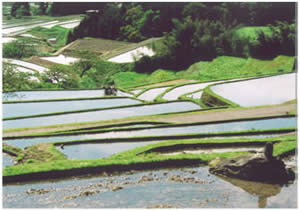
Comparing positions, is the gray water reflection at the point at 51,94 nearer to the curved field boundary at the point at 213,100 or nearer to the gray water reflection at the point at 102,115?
the gray water reflection at the point at 102,115

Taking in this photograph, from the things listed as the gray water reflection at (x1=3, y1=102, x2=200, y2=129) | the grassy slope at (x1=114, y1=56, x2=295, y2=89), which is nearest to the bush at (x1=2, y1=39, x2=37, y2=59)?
the grassy slope at (x1=114, y1=56, x2=295, y2=89)

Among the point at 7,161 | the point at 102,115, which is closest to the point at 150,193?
the point at 7,161

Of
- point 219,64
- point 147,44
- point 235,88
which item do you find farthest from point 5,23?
point 235,88

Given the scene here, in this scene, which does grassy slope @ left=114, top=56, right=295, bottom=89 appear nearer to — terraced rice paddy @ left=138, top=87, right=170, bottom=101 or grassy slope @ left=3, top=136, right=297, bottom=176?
terraced rice paddy @ left=138, top=87, right=170, bottom=101

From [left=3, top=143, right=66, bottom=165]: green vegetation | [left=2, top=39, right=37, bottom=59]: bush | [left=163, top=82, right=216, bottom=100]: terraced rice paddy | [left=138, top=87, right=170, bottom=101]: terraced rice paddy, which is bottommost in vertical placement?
[left=138, top=87, right=170, bottom=101]: terraced rice paddy

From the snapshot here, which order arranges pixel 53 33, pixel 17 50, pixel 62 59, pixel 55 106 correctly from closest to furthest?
pixel 55 106, pixel 62 59, pixel 17 50, pixel 53 33

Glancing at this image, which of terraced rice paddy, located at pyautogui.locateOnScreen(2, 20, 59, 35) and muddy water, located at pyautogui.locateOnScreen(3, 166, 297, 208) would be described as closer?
muddy water, located at pyautogui.locateOnScreen(3, 166, 297, 208)

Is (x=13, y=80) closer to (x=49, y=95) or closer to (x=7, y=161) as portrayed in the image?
(x=49, y=95)
